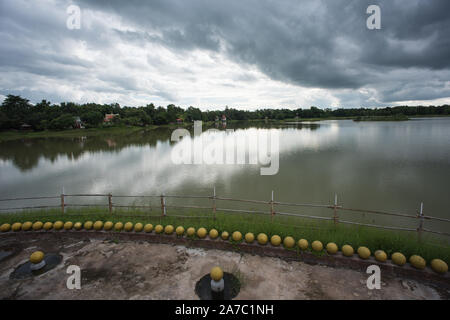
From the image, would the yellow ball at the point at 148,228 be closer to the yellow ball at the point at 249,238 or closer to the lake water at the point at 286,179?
the yellow ball at the point at 249,238

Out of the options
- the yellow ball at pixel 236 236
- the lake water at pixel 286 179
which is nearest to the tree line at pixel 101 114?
the lake water at pixel 286 179

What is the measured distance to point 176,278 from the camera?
5.00 metres

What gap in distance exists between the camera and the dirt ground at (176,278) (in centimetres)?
452

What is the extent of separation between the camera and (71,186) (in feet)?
47.2

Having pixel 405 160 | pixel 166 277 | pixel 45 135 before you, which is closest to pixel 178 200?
pixel 166 277

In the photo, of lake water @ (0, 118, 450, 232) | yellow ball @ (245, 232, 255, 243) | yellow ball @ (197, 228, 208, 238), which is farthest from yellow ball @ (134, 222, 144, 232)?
lake water @ (0, 118, 450, 232)

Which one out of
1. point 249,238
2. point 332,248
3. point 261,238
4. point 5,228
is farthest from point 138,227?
point 332,248

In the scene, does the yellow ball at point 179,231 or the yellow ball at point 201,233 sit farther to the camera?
the yellow ball at point 179,231

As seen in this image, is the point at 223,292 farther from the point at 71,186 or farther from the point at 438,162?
the point at 438,162

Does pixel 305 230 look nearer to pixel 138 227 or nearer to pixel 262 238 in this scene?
pixel 262 238

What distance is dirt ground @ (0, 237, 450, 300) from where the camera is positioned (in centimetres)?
452

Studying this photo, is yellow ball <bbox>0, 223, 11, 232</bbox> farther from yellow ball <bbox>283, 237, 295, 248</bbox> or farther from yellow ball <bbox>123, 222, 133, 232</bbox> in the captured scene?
yellow ball <bbox>283, 237, 295, 248</bbox>
